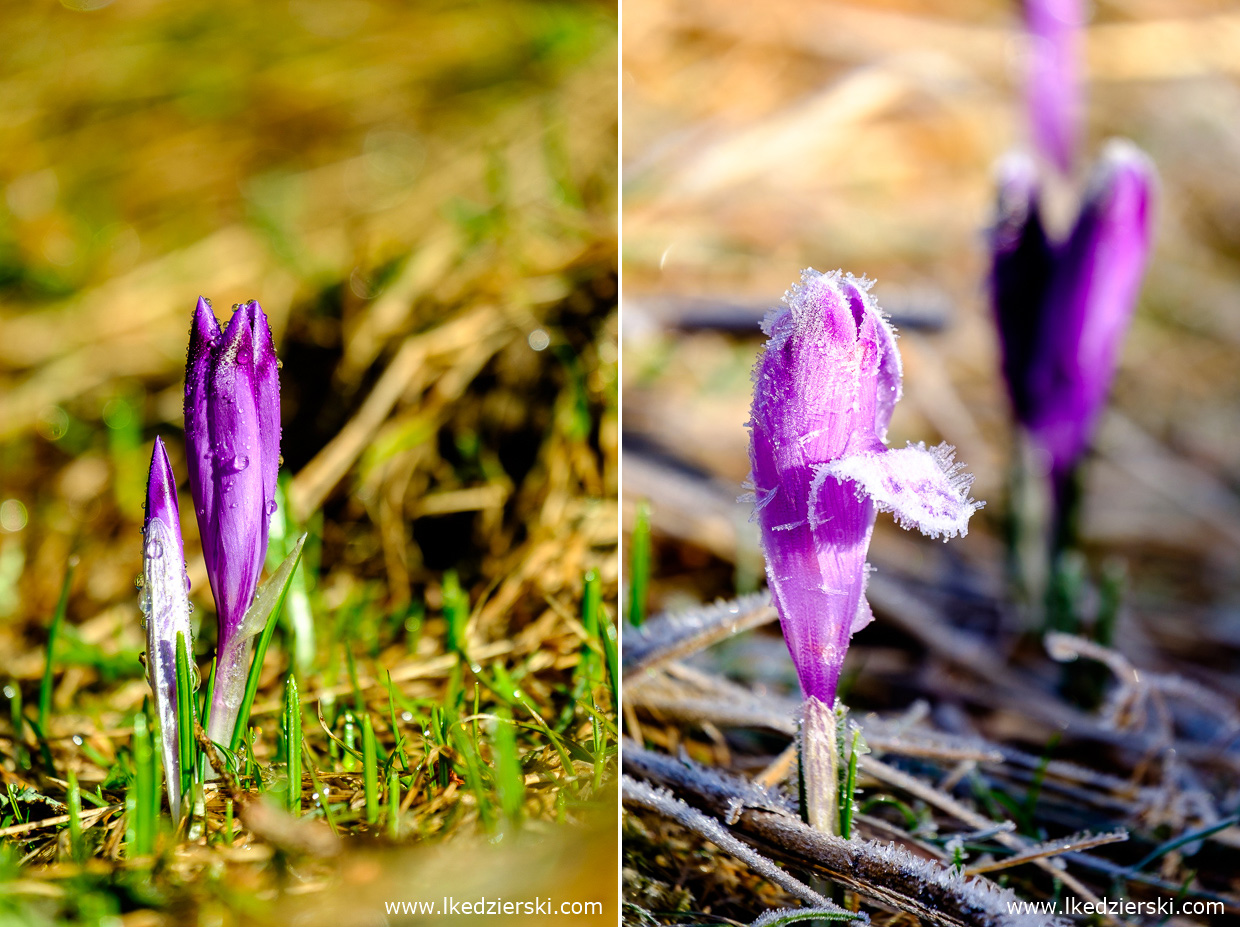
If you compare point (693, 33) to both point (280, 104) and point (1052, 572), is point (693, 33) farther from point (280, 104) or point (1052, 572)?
point (1052, 572)

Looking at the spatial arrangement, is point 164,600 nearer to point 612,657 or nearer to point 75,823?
point 75,823

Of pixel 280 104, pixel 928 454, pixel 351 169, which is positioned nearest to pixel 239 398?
pixel 928 454

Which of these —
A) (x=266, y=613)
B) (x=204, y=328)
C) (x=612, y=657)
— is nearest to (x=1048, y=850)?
(x=612, y=657)

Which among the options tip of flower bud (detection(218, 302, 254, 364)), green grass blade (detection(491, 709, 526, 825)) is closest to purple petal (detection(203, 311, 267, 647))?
tip of flower bud (detection(218, 302, 254, 364))

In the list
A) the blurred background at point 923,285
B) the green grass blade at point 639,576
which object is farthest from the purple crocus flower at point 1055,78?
the green grass blade at point 639,576

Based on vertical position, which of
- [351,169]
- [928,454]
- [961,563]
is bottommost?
[961,563]

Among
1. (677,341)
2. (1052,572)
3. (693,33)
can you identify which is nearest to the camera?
(1052,572)

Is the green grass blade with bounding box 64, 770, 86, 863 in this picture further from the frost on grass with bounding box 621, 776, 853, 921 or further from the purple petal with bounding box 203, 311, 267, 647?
the frost on grass with bounding box 621, 776, 853, 921
